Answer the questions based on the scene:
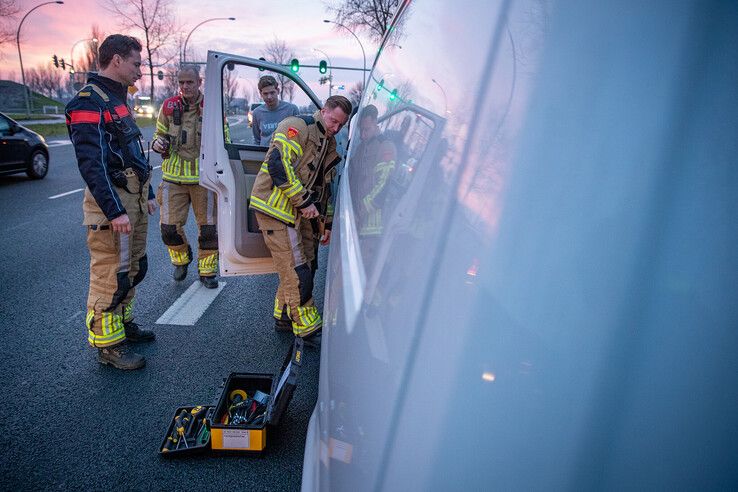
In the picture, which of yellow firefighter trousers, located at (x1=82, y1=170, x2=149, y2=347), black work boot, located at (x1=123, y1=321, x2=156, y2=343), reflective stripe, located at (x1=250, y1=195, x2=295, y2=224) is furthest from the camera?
black work boot, located at (x1=123, y1=321, x2=156, y2=343)

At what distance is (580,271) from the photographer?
1.93 ft

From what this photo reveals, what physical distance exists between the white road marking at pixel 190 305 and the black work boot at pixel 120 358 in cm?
66

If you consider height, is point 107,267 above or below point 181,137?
below

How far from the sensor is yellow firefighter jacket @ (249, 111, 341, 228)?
301cm

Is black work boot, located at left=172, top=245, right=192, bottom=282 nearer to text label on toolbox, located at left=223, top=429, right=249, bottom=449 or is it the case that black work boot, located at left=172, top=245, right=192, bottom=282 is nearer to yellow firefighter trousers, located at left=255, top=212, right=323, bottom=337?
yellow firefighter trousers, located at left=255, top=212, right=323, bottom=337

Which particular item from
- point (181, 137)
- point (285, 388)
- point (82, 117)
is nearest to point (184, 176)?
point (181, 137)

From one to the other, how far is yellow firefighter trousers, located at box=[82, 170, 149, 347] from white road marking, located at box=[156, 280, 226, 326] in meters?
0.69

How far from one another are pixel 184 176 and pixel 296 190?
1.80m

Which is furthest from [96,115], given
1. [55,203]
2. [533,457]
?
[55,203]

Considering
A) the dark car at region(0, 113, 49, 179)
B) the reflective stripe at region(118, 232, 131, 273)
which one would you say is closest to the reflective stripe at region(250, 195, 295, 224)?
the reflective stripe at region(118, 232, 131, 273)

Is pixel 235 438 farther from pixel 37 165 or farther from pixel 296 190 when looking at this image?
pixel 37 165

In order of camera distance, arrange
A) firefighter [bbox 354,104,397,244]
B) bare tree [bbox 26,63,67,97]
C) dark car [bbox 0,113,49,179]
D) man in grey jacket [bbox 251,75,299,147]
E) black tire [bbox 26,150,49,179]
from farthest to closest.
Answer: bare tree [bbox 26,63,67,97], black tire [bbox 26,150,49,179], dark car [bbox 0,113,49,179], man in grey jacket [bbox 251,75,299,147], firefighter [bbox 354,104,397,244]

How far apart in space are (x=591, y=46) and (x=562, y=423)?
47cm

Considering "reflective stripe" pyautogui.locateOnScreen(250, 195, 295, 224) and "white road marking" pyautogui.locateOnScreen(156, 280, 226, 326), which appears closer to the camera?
"reflective stripe" pyautogui.locateOnScreen(250, 195, 295, 224)
